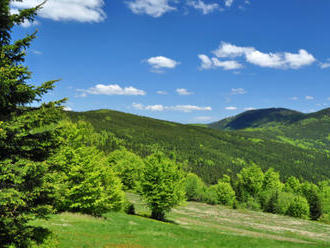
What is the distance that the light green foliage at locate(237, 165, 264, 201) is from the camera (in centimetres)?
12118

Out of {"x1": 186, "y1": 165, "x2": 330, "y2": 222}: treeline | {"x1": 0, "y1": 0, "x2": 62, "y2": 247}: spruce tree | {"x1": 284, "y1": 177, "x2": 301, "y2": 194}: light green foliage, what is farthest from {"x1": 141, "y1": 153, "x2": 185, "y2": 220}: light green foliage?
{"x1": 284, "y1": 177, "x2": 301, "y2": 194}: light green foliage

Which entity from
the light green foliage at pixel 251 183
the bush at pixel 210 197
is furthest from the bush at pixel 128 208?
the light green foliage at pixel 251 183

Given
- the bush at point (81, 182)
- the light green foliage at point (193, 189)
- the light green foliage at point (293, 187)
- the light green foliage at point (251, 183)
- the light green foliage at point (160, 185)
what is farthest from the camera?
the light green foliage at point (293, 187)

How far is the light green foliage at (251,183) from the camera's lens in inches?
4771

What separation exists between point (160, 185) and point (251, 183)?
9155 cm

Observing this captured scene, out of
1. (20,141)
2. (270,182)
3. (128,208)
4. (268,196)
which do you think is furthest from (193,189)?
(20,141)

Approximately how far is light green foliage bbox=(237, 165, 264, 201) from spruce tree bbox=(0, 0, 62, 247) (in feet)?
389

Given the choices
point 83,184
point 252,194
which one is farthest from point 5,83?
point 252,194

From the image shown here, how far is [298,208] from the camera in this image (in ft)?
316

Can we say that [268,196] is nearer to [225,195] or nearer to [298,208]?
[298,208]

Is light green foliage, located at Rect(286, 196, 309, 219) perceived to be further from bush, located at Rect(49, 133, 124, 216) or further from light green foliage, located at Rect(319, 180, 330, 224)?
bush, located at Rect(49, 133, 124, 216)

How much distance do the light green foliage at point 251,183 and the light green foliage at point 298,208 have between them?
73.3 ft

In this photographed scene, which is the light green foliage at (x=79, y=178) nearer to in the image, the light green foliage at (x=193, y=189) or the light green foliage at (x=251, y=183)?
the light green foliage at (x=193, y=189)

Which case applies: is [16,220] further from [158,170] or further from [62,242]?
[158,170]
